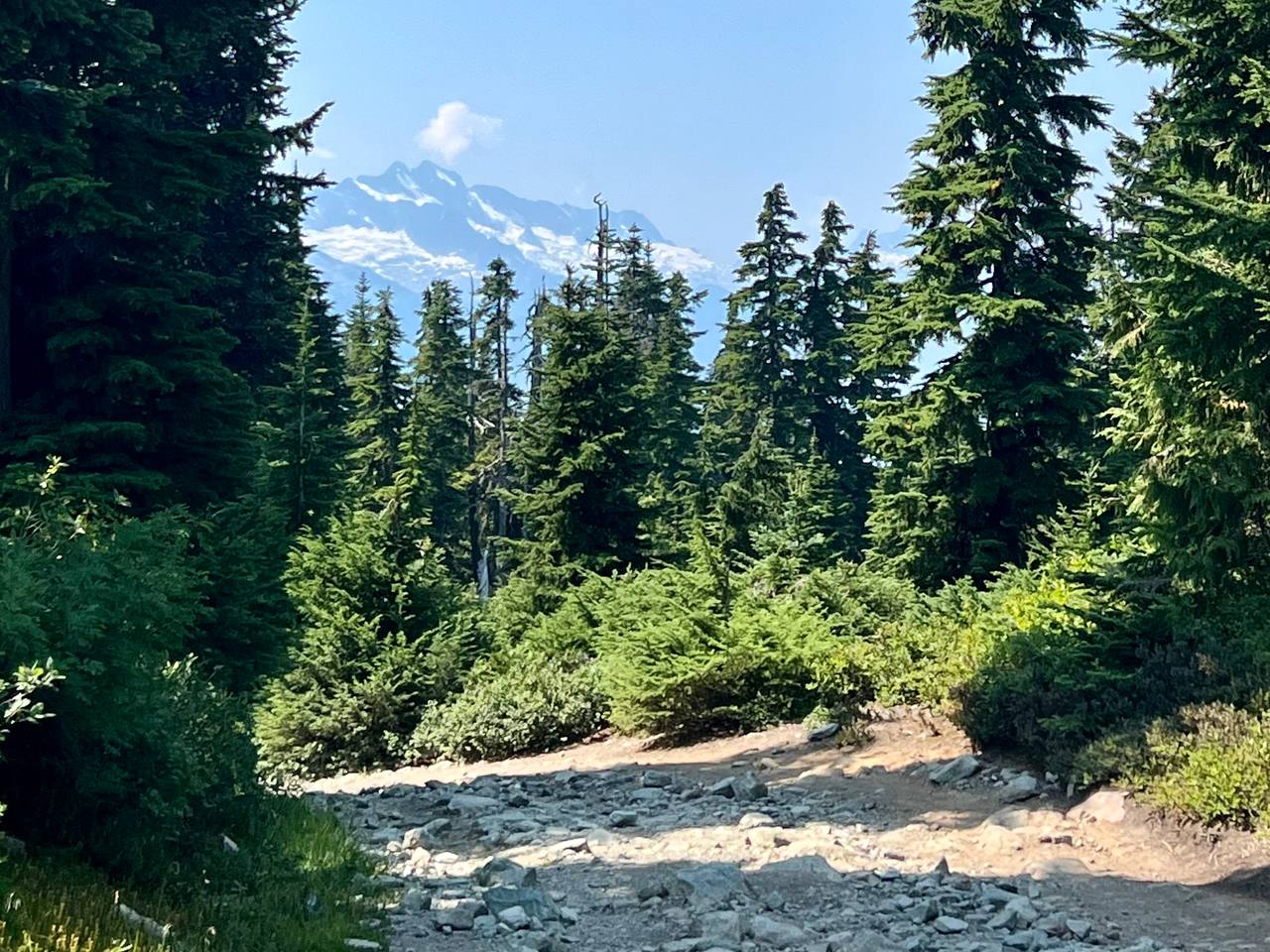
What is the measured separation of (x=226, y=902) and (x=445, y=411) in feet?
130

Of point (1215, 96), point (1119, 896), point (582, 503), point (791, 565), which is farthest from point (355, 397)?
point (1119, 896)

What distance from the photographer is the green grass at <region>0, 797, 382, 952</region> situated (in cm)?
416

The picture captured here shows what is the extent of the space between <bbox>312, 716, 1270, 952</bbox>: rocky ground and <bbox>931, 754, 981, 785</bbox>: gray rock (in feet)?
0.08

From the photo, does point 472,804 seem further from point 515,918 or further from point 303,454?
point 303,454

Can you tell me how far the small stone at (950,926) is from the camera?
6.78 metres

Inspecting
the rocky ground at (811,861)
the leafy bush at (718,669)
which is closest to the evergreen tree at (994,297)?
the leafy bush at (718,669)

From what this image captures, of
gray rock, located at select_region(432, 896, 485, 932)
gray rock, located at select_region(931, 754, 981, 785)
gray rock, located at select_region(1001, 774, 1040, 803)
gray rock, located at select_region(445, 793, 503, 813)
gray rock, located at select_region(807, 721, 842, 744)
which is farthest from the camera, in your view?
gray rock, located at select_region(807, 721, 842, 744)

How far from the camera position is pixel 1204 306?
30.5ft

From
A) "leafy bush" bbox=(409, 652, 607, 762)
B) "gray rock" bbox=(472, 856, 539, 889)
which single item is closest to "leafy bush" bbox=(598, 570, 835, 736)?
"leafy bush" bbox=(409, 652, 607, 762)

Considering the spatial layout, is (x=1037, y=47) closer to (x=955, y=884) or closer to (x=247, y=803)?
(x=955, y=884)

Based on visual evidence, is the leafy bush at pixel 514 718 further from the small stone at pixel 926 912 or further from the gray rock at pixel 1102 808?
the small stone at pixel 926 912

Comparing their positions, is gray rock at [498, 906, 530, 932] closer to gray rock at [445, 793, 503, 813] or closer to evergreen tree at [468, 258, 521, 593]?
gray rock at [445, 793, 503, 813]

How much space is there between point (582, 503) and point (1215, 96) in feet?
46.0

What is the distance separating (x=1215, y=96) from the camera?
11312 millimetres
